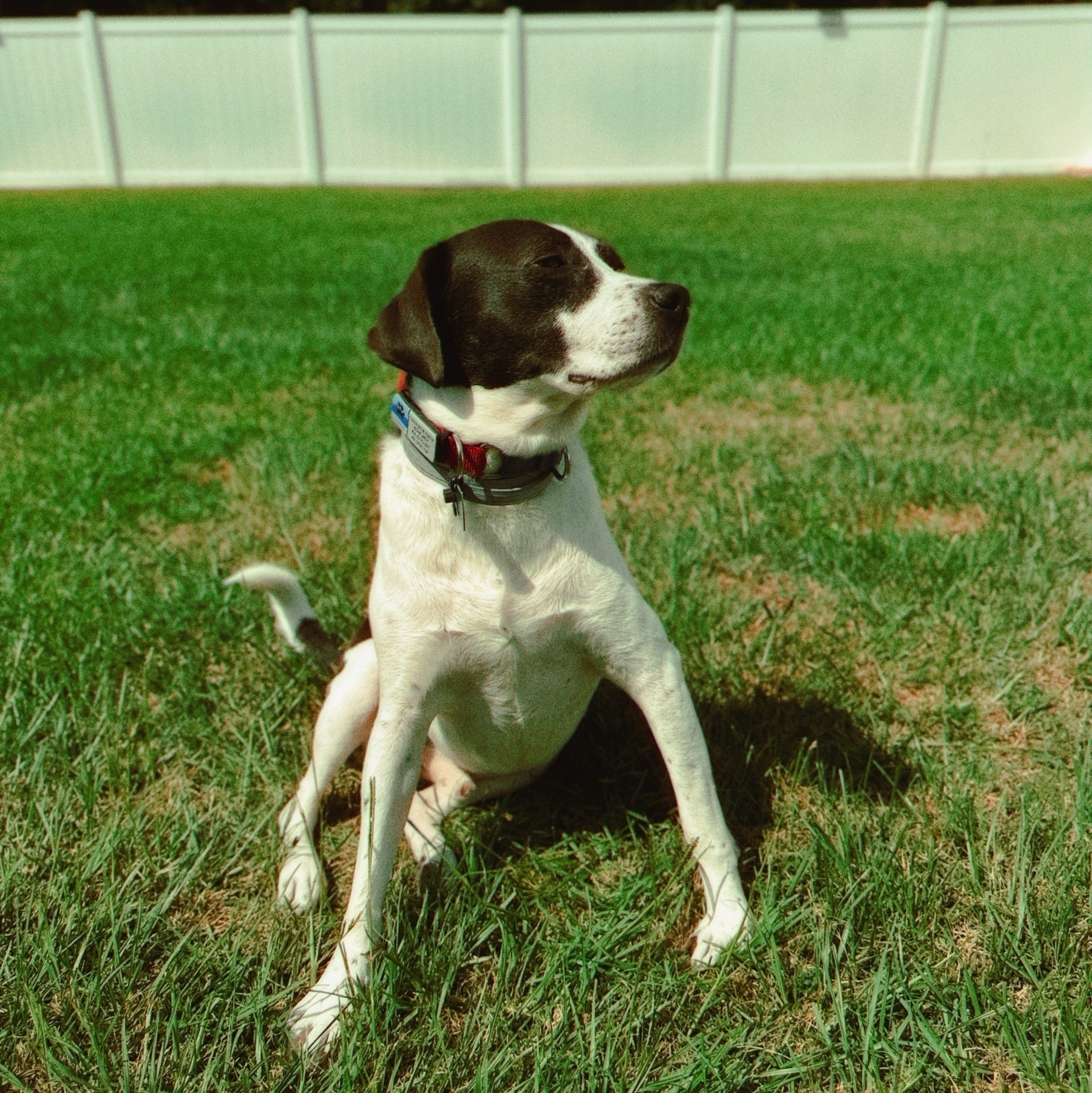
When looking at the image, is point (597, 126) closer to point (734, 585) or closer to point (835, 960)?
point (734, 585)

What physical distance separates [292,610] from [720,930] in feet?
4.31

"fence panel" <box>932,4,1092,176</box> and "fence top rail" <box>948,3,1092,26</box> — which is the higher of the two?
"fence top rail" <box>948,3,1092,26</box>

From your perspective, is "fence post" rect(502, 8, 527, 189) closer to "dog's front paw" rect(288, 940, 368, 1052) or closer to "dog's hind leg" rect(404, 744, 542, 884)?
"dog's hind leg" rect(404, 744, 542, 884)

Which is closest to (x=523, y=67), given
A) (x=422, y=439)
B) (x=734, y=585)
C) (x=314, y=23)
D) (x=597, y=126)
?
(x=597, y=126)

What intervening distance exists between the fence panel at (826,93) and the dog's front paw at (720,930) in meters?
16.9

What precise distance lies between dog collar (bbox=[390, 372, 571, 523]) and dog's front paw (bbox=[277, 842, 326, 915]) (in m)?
0.76

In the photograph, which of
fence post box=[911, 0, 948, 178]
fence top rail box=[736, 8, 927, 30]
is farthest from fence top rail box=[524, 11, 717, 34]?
fence post box=[911, 0, 948, 178]

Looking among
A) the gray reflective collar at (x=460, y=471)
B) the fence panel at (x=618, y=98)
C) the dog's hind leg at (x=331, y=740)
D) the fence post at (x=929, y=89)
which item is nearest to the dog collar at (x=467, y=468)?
the gray reflective collar at (x=460, y=471)

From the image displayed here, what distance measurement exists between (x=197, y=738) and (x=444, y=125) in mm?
16216

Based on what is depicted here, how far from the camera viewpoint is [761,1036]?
1.56 meters

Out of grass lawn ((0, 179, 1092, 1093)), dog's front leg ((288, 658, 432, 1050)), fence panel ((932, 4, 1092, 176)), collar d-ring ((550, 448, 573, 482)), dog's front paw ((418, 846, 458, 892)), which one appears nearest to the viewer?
grass lawn ((0, 179, 1092, 1093))

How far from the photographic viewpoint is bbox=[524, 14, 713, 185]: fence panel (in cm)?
1627

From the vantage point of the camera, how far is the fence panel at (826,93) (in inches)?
637

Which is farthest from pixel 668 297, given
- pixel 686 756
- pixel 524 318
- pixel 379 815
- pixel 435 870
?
pixel 435 870
